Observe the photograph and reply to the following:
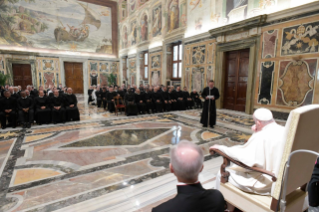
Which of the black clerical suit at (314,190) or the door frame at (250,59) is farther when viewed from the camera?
the door frame at (250,59)

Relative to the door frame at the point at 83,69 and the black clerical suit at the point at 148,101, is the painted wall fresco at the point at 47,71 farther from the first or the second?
the black clerical suit at the point at 148,101

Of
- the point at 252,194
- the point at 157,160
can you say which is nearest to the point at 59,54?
the point at 157,160

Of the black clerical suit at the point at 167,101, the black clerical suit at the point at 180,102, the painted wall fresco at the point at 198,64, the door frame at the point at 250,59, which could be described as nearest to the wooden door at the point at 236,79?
the door frame at the point at 250,59

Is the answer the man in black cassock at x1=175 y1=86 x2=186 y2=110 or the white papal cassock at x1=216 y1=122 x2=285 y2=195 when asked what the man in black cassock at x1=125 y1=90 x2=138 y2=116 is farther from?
the white papal cassock at x1=216 y1=122 x2=285 y2=195

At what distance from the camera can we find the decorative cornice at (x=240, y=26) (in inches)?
284

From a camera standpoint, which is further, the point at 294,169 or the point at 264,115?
the point at 264,115

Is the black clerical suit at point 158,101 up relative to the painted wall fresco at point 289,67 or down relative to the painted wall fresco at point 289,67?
down

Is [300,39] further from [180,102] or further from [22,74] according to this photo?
[22,74]

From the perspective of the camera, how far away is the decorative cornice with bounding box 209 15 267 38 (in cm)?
721

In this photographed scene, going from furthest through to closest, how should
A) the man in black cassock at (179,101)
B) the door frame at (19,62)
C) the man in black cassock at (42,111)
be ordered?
1. the door frame at (19,62)
2. the man in black cassock at (179,101)
3. the man in black cassock at (42,111)

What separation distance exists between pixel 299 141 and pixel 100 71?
61.5 ft

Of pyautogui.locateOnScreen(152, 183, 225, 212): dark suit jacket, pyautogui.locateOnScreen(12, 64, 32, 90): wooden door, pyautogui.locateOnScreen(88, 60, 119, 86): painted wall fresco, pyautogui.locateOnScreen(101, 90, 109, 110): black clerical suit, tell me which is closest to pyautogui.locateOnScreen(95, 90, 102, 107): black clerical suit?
pyautogui.locateOnScreen(101, 90, 109, 110): black clerical suit

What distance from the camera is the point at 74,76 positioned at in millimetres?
17656

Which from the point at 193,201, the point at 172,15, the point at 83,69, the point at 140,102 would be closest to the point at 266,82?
the point at 140,102
